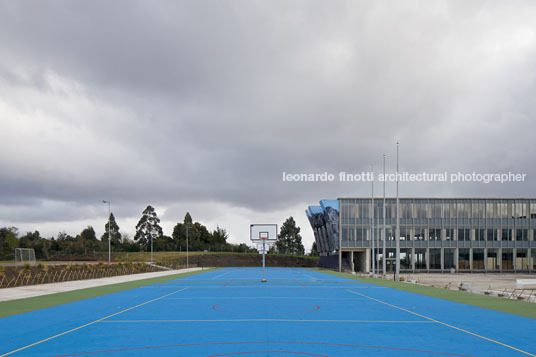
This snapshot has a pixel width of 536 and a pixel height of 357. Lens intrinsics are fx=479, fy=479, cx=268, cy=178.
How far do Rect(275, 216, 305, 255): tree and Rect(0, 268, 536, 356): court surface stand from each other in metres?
→ 150

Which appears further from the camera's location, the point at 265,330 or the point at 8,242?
the point at 8,242

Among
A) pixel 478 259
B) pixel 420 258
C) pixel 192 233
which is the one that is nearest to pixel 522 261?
pixel 478 259

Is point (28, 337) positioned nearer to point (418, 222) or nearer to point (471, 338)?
point (471, 338)

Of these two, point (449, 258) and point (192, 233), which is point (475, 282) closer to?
point (449, 258)

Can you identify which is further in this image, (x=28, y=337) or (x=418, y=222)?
(x=418, y=222)

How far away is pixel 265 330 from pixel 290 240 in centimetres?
16025

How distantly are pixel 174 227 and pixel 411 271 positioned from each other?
11137cm

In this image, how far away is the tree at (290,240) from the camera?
565ft

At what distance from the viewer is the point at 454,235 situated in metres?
88.9

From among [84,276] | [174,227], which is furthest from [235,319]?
[174,227]

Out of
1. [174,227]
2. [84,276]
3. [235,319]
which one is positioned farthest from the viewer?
[174,227]

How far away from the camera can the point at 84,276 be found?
49.4 m

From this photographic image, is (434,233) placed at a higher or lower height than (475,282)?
higher

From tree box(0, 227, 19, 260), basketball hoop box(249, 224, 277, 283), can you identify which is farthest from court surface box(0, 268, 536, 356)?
tree box(0, 227, 19, 260)
